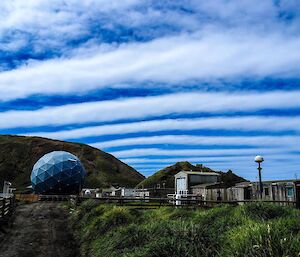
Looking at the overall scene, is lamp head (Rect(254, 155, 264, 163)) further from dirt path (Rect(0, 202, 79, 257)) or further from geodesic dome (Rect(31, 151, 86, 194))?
geodesic dome (Rect(31, 151, 86, 194))

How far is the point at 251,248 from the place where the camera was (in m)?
6.22

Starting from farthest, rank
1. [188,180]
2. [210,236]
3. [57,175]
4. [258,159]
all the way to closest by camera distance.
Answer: [57,175] → [188,180] → [258,159] → [210,236]

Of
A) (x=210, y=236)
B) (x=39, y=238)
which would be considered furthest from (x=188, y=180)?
(x=210, y=236)

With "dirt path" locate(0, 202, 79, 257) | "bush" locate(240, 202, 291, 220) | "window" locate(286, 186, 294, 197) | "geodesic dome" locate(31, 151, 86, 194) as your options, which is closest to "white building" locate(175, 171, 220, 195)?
"geodesic dome" locate(31, 151, 86, 194)

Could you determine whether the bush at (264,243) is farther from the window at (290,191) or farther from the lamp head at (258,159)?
the window at (290,191)

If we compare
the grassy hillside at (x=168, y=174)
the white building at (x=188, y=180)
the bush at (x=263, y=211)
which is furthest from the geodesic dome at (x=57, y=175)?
the bush at (x=263, y=211)

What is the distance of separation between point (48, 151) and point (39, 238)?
108m

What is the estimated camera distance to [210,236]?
8703mm

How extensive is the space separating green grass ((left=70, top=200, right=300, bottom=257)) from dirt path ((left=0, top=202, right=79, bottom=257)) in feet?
3.29

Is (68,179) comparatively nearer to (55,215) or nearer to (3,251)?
(55,215)

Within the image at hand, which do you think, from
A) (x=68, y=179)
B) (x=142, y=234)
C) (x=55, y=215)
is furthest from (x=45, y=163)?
(x=142, y=234)

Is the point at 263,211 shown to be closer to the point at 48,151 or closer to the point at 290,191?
the point at 290,191

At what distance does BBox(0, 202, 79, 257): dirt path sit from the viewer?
13.4m

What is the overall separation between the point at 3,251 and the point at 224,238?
9.25 meters
